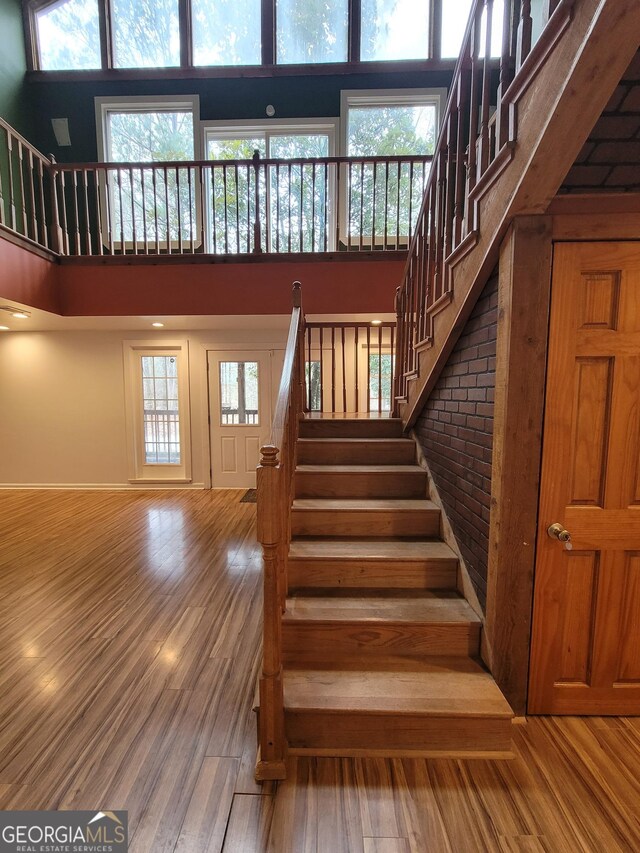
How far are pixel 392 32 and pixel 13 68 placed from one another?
487 centimetres

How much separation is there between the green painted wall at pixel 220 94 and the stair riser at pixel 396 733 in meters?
6.21

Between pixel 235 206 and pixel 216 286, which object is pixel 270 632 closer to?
pixel 216 286

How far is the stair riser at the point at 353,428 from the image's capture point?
287 centimetres

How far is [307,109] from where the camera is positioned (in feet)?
15.9

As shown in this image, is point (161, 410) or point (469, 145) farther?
point (161, 410)

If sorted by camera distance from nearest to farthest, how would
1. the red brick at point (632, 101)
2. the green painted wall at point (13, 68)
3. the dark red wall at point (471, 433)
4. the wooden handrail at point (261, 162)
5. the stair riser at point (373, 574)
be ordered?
the red brick at point (632, 101), the dark red wall at point (471, 433), the stair riser at point (373, 574), the wooden handrail at point (261, 162), the green painted wall at point (13, 68)

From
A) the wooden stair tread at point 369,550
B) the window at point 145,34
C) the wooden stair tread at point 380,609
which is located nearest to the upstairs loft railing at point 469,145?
the wooden stair tread at point 369,550

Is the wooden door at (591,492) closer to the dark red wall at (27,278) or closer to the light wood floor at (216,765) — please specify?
the light wood floor at (216,765)

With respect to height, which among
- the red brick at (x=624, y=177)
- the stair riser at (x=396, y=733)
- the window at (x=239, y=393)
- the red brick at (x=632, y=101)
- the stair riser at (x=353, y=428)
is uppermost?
the red brick at (x=632, y=101)

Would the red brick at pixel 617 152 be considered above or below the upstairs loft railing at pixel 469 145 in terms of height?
below

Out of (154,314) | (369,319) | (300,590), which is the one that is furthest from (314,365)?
(300,590)

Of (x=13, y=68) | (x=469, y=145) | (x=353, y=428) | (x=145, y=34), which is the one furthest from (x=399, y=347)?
(x=13, y=68)

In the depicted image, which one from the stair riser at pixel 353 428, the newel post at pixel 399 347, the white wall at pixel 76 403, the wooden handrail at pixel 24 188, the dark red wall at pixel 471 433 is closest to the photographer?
the dark red wall at pixel 471 433

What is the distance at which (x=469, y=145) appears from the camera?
1.63 meters
